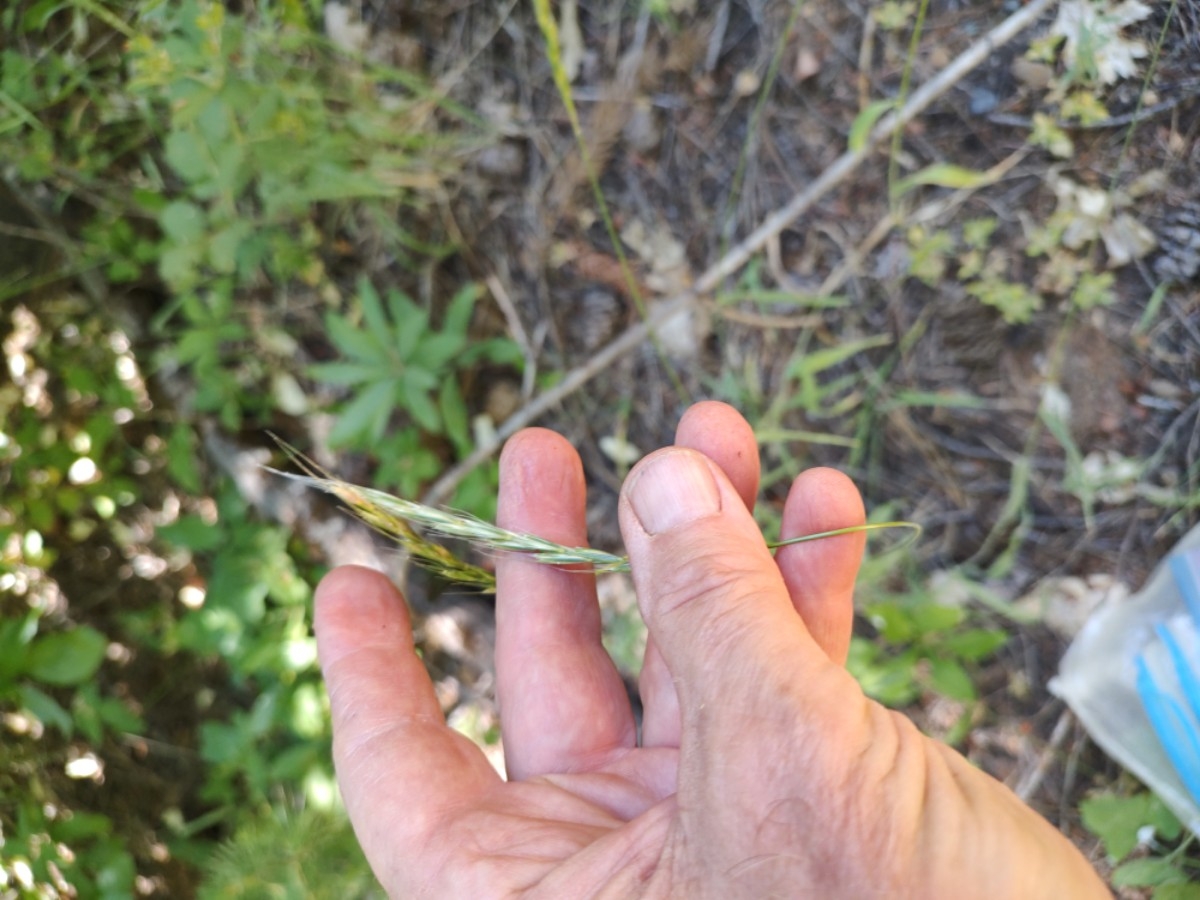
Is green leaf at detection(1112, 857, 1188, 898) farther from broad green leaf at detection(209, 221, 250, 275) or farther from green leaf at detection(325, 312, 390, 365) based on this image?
broad green leaf at detection(209, 221, 250, 275)

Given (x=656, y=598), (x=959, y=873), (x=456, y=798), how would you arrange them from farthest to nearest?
(x=456, y=798) → (x=656, y=598) → (x=959, y=873)

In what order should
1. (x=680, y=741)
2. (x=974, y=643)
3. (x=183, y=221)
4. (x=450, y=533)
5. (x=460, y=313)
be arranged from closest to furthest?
(x=680, y=741) < (x=450, y=533) < (x=974, y=643) < (x=183, y=221) < (x=460, y=313)

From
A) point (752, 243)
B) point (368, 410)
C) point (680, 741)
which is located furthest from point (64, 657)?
point (752, 243)


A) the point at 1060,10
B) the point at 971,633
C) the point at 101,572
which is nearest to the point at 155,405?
the point at 101,572

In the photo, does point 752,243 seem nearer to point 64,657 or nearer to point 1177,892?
point 1177,892

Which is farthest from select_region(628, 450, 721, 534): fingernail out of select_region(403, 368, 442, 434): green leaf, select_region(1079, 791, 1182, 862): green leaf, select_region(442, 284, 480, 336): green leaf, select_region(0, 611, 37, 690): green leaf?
select_region(0, 611, 37, 690): green leaf

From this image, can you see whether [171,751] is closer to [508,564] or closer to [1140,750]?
[508,564]
